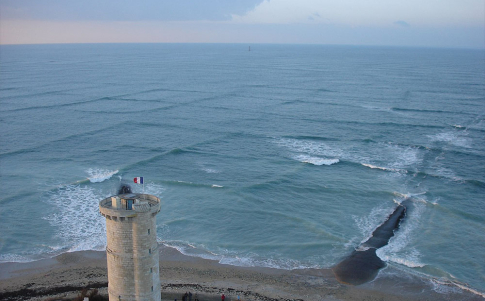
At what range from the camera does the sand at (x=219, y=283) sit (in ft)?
114

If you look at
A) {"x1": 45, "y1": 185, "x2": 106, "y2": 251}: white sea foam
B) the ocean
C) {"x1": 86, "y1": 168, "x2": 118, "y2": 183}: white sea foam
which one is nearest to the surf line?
the ocean

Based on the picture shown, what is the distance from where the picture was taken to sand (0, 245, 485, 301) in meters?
34.8

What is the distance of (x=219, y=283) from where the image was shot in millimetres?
36281

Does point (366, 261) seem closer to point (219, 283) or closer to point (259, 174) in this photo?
point (219, 283)

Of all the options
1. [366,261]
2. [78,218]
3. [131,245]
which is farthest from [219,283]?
[78,218]

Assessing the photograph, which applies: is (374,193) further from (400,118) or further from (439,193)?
(400,118)

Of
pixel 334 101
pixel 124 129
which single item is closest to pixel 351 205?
pixel 124 129

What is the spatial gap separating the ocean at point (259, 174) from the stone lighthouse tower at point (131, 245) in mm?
17199

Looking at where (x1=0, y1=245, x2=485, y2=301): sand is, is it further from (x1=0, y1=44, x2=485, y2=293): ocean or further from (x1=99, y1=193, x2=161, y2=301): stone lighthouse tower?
(x1=99, y1=193, x2=161, y2=301): stone lighthouse tower

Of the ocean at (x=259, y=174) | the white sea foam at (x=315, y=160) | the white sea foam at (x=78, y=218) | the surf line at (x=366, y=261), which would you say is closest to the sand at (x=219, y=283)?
the surf line at (x=366, y=261)

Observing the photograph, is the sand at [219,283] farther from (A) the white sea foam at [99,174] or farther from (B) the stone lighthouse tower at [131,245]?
(A) the white sea foam at [99,174]

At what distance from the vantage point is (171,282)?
1428 inches

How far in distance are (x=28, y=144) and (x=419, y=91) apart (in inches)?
3921

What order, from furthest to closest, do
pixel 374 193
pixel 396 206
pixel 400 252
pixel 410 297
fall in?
pixel 374 193 → pixel 396 206 → pixel 400 252 → pixel 410 297
